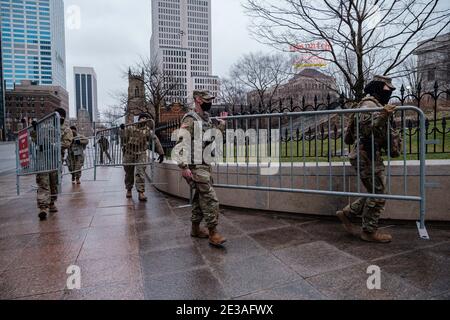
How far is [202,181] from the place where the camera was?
4.01m

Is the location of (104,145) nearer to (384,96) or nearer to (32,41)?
(384,96)

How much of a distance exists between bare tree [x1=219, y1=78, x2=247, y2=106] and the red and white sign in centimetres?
3138

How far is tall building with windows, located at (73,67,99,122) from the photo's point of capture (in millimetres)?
123438

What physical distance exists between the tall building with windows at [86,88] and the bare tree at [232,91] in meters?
94.8

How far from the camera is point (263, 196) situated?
5.70m

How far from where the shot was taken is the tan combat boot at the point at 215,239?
393 centimetres

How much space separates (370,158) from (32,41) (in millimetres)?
114770

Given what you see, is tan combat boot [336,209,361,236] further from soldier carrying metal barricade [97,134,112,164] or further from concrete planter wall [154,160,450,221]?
soldier carrying metal barricade [97,134,112,164]

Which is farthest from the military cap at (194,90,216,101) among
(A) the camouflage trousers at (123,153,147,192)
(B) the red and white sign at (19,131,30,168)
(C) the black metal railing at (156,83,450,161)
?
(B) the red and white sign at (19,131,30,168)

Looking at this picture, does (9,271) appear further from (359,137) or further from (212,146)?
(359,137)

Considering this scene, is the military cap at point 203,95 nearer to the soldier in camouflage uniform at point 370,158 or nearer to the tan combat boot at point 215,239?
the tan combat boot at point 215,239
